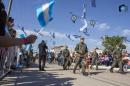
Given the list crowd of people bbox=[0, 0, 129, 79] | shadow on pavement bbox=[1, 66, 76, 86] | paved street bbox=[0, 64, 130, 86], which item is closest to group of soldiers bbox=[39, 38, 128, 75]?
crowd of people bbox=[0, 0, 129, 79]

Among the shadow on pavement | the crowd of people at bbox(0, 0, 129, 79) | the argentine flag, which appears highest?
the argentine flag

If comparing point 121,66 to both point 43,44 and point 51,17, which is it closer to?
point 43,44

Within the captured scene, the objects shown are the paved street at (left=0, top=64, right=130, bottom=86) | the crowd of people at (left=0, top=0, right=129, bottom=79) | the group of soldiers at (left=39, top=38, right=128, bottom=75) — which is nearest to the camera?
the crowd of people at (left=0, top=0, right=129, bottom=79)

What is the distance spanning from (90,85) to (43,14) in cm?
418

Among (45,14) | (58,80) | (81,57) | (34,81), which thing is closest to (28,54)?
(81,57)

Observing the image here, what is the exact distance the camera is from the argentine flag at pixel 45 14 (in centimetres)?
1296

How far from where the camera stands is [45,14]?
13859 millimetres

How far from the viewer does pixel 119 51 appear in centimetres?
1967

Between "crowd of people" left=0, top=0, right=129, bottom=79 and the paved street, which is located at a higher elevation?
"crowd of people" left=0, top=0, right=129, bottom=79

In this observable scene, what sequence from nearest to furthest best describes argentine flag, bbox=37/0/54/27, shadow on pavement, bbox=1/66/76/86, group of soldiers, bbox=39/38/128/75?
shadow on pavement, bbox=1/66/76/86
argentine flag, bbox=37/0/54/27
group of soldiers, bbox=39/38/128/75

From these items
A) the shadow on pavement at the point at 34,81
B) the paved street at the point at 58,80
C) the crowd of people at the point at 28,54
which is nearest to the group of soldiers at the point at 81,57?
the crowd of people at the point at 28,54

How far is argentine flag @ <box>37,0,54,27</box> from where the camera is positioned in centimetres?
1296

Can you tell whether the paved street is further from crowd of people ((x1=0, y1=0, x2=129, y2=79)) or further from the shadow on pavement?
crowd of people ((x1=0, y1=0, x2=129, y2=79))

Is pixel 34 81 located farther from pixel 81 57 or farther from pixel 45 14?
pixel 81 57
